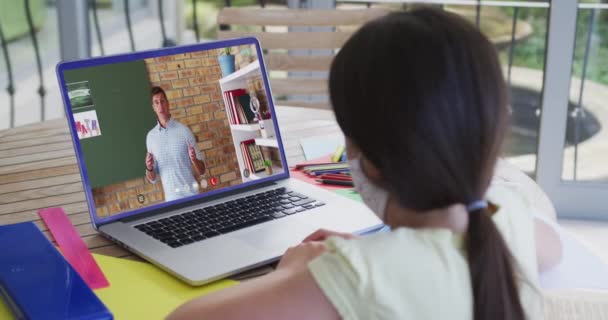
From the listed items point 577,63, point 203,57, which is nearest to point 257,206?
point 203,57

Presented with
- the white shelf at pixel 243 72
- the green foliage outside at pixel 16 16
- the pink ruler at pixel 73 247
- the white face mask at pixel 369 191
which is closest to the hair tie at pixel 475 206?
the white face mask at pixel 369 191

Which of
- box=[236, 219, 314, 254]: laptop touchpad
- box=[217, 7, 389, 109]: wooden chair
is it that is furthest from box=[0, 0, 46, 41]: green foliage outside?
box=[236, 219, 314, 254]: laptop touchpad

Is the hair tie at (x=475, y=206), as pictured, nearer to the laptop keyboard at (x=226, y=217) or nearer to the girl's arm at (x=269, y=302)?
the girl's arm at (x=269, y=302)

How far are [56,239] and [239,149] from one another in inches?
13.6

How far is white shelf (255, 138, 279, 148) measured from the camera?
1293 millimetres

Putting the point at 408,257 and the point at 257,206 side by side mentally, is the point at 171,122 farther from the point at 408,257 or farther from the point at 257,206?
the point at 408,257

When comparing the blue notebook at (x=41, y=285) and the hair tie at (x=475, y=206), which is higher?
the hair tie at (x=475, y=206)

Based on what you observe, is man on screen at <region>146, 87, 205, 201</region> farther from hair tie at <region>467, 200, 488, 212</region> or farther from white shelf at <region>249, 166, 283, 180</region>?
hair tie at <region>467, 200, 488, 212</region>

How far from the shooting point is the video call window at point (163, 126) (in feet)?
3.71

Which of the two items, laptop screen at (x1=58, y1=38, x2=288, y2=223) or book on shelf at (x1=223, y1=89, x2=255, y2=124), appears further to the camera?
book on shelf at (x1=223, y1=89, x2=255, y2=124)

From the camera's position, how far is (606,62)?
2811mm

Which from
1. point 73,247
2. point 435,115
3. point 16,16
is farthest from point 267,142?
point 16,16

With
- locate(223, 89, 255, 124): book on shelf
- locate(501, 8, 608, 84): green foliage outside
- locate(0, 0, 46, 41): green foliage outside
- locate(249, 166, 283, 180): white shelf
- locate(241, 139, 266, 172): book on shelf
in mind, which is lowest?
locate(501, 8, 608, 84): green foliage outside

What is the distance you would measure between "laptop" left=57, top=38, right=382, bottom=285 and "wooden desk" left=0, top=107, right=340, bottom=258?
0.28ft
